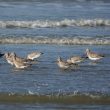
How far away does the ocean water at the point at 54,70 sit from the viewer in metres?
16.2

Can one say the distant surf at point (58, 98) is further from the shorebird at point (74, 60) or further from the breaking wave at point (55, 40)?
the breaking wave at point (55, 40)

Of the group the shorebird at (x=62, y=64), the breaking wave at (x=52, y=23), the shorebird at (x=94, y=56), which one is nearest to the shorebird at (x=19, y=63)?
the shorebird at (x=62, y=64)

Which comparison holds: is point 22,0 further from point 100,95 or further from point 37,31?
point 100,95

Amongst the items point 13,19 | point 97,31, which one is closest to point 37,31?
point 97,31

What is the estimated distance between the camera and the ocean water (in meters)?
16.2

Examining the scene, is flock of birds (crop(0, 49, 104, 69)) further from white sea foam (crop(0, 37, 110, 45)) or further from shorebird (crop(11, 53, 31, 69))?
white sea foam (crop(0, 37, 110, 45))

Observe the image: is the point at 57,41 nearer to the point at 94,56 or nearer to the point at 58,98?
the point at 94,56

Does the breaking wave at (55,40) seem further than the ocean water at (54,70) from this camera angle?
Yes

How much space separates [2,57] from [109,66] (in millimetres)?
4063

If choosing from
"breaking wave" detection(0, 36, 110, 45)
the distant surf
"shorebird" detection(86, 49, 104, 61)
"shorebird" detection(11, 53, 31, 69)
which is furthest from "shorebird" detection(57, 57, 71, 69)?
"breaking wave" detection(0, 36, 110, 45)

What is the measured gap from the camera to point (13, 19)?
127ft

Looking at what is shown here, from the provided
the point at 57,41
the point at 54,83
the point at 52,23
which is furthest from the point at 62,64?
the point at 52,23

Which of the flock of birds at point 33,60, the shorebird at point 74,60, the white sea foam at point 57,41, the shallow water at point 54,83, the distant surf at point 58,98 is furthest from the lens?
the white sea foam at point 57,41

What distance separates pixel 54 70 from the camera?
20469 mm
